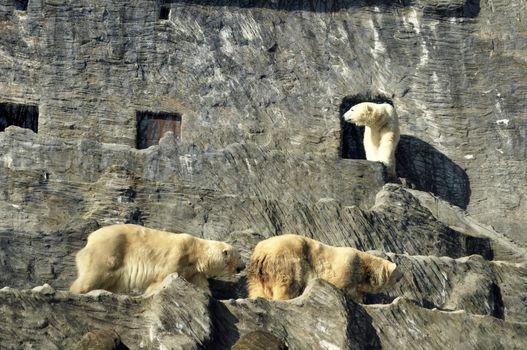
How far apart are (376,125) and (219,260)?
449 inches

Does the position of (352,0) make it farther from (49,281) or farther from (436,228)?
(49,281)

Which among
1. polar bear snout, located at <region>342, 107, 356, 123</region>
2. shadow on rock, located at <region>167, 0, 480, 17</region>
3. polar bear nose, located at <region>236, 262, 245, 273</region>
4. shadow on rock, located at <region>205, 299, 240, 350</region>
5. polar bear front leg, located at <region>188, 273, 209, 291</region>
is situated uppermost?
shadow on rock, located at <region>167, 0, 480, 17</region>

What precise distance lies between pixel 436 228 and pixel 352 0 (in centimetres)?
1053

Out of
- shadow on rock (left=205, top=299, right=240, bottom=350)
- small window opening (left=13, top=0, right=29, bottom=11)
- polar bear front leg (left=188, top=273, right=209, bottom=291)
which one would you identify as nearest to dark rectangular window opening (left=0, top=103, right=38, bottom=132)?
small window opening (left=13, top=0, right=29, bottom=11)

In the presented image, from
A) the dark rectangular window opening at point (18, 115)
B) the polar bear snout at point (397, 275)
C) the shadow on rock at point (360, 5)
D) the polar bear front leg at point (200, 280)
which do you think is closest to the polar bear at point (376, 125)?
the shadow on rock at point (360, 5)

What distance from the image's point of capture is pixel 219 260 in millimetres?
24250

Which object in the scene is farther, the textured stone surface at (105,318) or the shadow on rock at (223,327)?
the shadow on rock at (223,327)

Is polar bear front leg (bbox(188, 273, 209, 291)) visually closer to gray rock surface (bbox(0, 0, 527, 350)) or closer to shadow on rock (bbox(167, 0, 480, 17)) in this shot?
gray rock surface (bbox(0, 0, 527, 350))

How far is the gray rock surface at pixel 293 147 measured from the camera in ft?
82.9

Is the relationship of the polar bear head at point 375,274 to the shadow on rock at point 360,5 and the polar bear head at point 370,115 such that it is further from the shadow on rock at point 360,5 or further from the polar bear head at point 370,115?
the shadow on rock at point 360,5

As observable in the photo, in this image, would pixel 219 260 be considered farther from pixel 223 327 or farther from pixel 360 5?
pixel 360 5

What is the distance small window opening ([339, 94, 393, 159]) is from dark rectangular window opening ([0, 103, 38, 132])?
7004mm

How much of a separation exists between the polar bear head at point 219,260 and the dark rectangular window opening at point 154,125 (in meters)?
11.0

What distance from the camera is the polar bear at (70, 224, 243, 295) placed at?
77.6 feet
